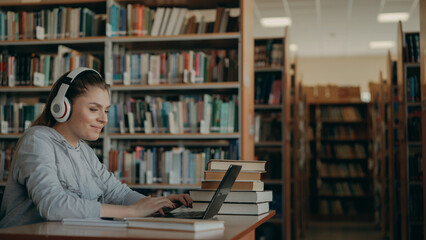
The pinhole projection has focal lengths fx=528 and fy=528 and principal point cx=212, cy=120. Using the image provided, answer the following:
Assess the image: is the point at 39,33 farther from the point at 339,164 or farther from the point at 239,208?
the point at 339,164

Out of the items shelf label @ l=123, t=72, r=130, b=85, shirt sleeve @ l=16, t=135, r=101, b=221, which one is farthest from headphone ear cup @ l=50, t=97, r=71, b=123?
shelf label @ l=123, t=72, r=130, b=85

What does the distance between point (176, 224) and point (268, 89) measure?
4.28m

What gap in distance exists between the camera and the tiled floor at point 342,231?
23.2 feet

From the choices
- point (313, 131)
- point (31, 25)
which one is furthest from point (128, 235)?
point (313, 131)

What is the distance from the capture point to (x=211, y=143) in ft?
13.6

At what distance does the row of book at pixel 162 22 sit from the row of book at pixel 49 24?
0.73ft

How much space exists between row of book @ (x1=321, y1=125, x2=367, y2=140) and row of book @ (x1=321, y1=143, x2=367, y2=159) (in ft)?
0.50

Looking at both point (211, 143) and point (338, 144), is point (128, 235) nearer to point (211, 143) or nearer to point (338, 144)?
point (211, 143)

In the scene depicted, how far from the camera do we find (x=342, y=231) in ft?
25.5

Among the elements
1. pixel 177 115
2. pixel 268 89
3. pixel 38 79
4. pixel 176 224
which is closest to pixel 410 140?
pixel 268 89

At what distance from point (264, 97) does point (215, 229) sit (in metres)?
4.22

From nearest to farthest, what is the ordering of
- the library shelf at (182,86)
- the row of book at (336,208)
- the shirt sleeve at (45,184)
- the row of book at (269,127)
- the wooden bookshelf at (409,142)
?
the shirt sleeve at (45,184) → the library shelf at (182,86) → the wooden bookshelf at (409,142) → the row of book at (269,127) → the row of book at (336,208)

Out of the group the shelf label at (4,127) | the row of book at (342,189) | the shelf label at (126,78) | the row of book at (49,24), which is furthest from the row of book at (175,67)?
the row of book at (342,189)

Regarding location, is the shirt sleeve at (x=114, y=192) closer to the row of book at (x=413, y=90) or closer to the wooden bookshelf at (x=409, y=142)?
the wooden bookshelf at (x=409, y=142)
